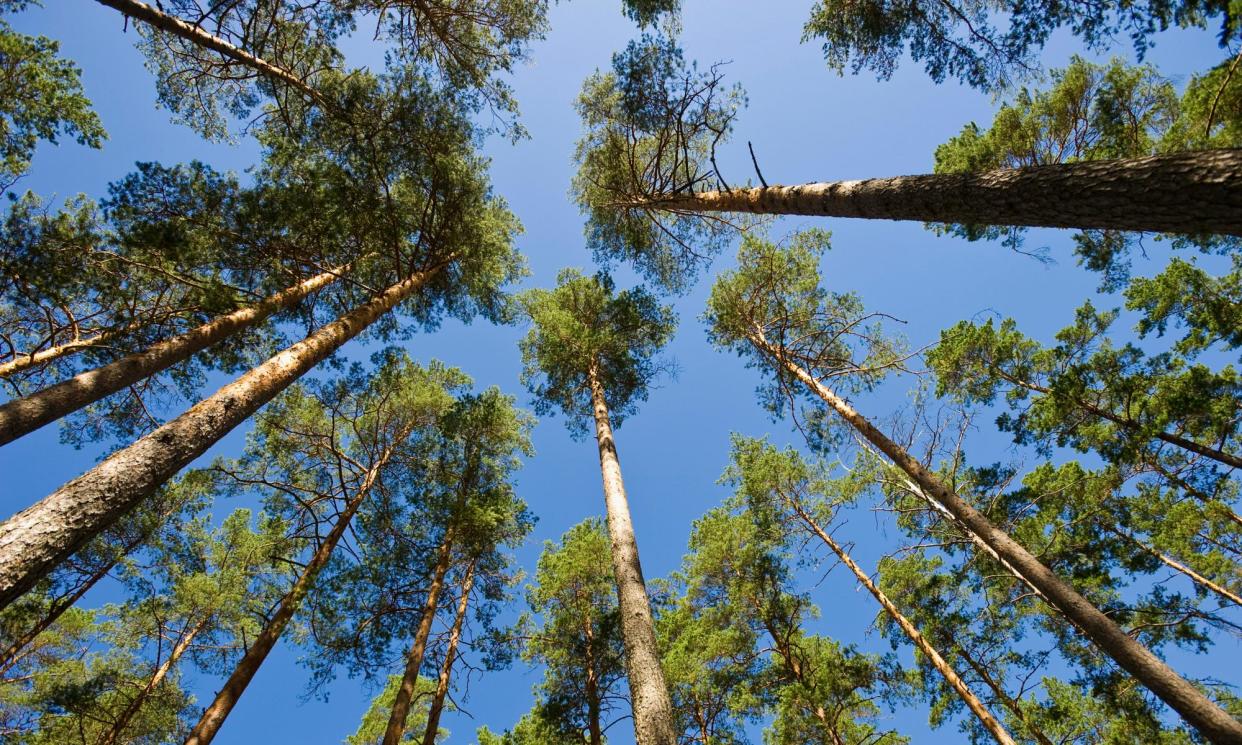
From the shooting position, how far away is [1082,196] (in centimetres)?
312

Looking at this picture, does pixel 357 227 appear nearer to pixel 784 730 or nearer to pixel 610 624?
pixel 610 624

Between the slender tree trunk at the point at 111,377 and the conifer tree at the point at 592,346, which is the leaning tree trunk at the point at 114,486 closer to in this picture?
the slender tree trunk at the point at 111,377

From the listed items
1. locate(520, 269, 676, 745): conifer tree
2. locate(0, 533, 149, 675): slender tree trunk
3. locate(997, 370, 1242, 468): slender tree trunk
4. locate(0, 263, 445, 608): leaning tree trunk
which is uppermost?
locate(520, 269, 676, 745): conifer tree

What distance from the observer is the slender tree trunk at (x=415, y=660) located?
633cm

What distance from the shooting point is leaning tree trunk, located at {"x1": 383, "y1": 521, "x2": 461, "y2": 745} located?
6.33m

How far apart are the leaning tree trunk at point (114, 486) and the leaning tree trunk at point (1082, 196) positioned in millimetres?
6413

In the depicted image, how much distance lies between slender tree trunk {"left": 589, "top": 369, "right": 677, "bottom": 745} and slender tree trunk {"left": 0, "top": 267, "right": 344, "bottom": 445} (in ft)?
18.2

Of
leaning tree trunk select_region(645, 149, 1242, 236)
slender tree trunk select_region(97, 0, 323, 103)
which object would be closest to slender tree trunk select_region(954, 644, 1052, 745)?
leaning tree trunk select_region(645, 149, 1242, 236)

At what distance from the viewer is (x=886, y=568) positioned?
11516 mm

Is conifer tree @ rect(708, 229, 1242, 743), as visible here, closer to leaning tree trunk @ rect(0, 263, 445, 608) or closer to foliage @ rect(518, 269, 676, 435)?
foliage @ rect(518, 269, 676, 435)

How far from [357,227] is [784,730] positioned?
1219cm

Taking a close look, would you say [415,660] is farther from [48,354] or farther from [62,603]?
[48,354]

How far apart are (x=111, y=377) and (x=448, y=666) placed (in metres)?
6.35

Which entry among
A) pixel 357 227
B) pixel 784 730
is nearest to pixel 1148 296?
pixel 784 730
